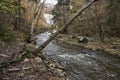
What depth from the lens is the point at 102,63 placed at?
13.5 m

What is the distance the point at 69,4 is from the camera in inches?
1592

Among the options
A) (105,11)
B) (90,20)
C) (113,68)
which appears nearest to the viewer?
(113,68)

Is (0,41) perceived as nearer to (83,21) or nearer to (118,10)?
(118,10)

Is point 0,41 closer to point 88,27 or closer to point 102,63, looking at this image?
point 102,63

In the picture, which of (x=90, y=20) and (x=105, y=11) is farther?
(x=90, y=20)

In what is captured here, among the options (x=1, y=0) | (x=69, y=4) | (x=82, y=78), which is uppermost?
(x=69, y=4)

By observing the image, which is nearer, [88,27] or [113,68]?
[113,68]

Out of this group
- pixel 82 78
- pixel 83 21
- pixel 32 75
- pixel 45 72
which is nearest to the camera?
pixel 32 75

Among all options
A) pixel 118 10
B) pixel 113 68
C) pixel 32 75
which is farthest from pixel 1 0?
pixel 118 10

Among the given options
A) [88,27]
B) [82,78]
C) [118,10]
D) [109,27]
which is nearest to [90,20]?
[88,27]

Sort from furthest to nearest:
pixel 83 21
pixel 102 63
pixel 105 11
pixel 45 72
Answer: pixel 83 21
pixel 105 11
pixel 102 63
pixel 45 72

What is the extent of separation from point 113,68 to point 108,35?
57.2 ft

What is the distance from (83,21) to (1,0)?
3046 cm

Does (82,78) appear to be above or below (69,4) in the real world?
below
